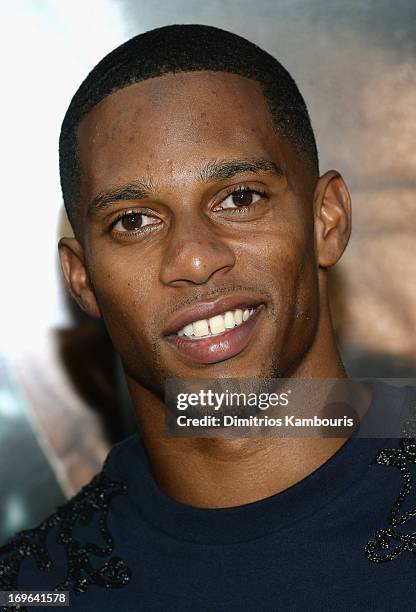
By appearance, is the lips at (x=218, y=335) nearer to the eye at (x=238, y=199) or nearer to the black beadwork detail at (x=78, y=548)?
the eye at (x=238, y=199)

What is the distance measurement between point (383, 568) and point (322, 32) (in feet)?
5.62

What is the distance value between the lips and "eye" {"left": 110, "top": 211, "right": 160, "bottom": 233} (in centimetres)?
22

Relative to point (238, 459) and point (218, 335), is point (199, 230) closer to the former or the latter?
point (218, 335)

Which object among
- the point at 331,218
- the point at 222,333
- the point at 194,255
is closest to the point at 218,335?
the point at 222,333

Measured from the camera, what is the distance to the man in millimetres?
2078

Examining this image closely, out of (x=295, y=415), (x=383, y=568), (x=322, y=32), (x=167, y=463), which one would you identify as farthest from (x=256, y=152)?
(x=322, y=32)

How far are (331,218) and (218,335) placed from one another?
432 mm

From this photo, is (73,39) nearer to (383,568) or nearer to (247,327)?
(247,327)

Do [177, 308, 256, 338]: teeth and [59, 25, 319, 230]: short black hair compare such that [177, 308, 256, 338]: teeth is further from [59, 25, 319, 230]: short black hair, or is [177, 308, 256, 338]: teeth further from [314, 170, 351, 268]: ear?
[59, 25, 319, 230]: short black hair

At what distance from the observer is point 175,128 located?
7.07ft

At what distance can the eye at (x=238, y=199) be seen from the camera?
2.17m

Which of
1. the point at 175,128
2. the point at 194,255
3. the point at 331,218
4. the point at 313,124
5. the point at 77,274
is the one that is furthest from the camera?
the point at 313,124

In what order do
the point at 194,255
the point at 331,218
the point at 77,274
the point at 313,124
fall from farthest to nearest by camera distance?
the point at 313,124
the point at 77,274
the point at 331,218
the point at 194,255

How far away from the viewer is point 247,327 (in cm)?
211
